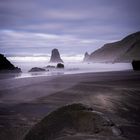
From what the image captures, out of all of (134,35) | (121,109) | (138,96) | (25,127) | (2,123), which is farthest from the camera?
(134,35)

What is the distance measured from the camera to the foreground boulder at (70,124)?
9.42ft

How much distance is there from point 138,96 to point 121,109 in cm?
230

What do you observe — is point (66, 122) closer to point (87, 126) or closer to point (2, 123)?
point (87, 126)

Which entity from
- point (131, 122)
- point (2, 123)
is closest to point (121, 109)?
point (131, 122)

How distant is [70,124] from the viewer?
10.3 ft

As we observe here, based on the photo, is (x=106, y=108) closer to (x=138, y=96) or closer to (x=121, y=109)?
(x=121, y=109)

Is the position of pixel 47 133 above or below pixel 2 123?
above

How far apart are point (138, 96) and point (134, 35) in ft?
524

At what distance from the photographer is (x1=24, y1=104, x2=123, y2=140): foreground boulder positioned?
287 cm

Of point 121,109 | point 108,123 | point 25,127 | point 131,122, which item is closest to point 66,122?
point 108,123

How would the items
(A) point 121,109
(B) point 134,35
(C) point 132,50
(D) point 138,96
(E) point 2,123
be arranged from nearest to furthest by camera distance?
(E) point 2,123, (A) point 121,109, (D) point 138,96, (C) point 132,50, (B) point 134,35

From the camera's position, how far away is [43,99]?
9.09 metres

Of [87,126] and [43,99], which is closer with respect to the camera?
[87,126]

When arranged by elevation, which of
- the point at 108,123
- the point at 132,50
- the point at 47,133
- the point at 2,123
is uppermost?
the point at 132,50
